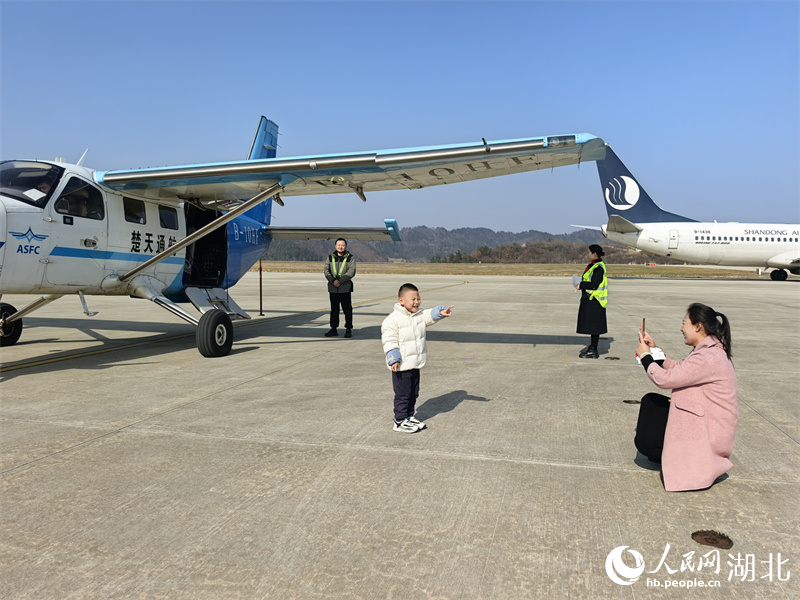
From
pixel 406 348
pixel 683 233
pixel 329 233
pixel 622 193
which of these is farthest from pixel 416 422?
pixel 683 233

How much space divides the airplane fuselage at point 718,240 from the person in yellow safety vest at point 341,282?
29.3m

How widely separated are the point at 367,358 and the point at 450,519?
5104 millimetres

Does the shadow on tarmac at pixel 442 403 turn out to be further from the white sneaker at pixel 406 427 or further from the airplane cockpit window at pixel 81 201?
the airplane cockpit window at pixel 81 201

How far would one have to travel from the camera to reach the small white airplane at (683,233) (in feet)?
116

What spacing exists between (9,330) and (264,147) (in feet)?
21.3

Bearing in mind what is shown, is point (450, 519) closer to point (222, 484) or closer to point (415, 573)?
point (415, 573)

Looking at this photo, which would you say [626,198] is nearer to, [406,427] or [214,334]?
[214,334]

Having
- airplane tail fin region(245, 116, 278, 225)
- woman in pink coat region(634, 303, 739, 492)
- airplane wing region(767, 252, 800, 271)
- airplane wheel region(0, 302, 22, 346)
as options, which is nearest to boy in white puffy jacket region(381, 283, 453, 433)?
woman in pink coat region(634, 303, 739, 492)

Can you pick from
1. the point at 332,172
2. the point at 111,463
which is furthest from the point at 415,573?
the point at 332,172

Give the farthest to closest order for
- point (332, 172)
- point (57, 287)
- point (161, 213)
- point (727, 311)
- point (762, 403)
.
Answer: point (727, 311)
point (161, 213)
point (332, 172)
point (57, 287)
point (762, 403)

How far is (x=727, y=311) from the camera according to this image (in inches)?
601

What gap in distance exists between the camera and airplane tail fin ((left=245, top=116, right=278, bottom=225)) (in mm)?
12602

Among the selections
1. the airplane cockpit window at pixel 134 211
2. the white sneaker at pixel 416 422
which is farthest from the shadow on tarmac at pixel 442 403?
the airplane cockpit window at pixel 134 211

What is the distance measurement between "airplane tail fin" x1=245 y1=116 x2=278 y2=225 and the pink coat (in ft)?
34.7
